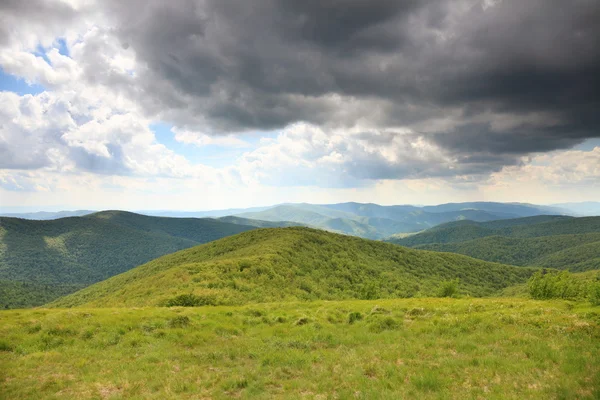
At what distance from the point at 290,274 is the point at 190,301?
27869 mm

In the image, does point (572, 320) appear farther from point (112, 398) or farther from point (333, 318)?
point (112, 398)

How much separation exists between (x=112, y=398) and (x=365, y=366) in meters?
9.92

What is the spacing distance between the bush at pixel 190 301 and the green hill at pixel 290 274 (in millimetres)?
105

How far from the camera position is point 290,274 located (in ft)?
188

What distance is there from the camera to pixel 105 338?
17.2 meters

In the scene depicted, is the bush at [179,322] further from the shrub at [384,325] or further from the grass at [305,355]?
the shrub at [384,325]

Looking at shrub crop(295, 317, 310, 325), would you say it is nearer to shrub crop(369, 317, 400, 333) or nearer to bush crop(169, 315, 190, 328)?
shrub crop(369, 317, 400, 333)

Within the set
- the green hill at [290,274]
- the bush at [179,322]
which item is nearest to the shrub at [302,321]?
the bush at [179,322]

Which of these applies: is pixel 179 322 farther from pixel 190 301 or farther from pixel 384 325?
pixel 384 325

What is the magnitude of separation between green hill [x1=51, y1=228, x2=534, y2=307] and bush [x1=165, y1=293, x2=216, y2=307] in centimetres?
10

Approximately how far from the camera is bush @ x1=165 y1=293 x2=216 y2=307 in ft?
100

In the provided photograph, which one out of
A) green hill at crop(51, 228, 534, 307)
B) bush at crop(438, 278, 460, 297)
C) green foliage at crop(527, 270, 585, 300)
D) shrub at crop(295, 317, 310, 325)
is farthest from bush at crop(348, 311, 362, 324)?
green foliage at crop(527, 270, 585, 300)

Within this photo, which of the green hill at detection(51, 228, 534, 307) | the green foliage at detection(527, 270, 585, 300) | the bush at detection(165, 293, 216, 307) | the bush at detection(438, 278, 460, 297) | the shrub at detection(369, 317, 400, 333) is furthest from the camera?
the bush at detection(438, 278, 460, 297)

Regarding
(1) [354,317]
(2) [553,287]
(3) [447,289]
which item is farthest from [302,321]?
(2) [553,287]
